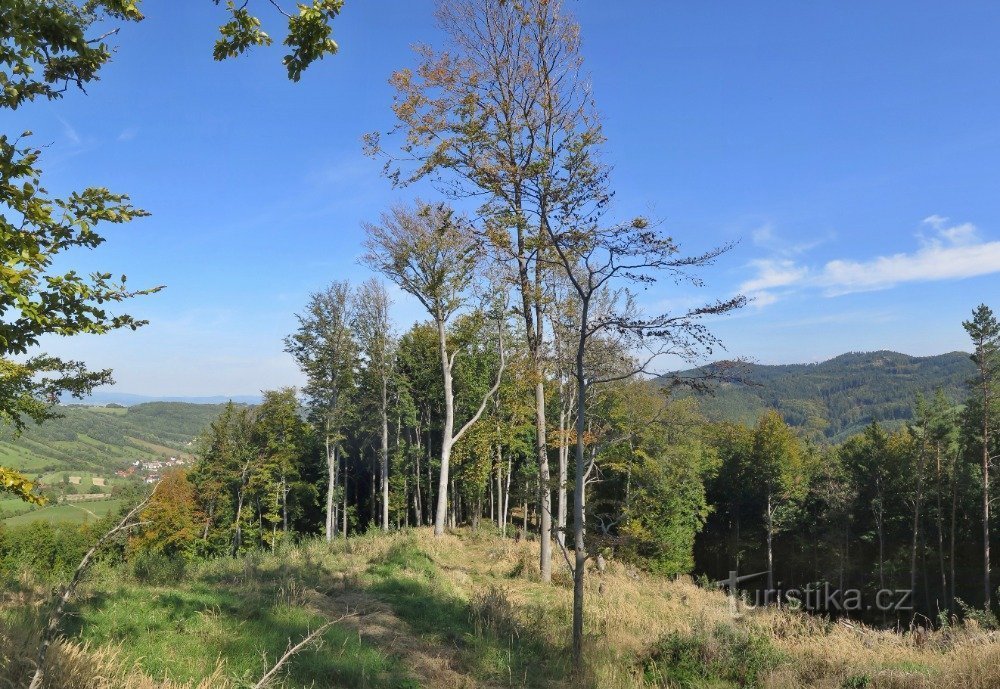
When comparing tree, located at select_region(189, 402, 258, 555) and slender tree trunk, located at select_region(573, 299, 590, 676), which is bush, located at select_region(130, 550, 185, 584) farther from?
tree, located at select_region(189, 402, 258, 555)

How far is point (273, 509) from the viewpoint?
32406mm

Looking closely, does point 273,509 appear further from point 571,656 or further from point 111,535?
point 111,535

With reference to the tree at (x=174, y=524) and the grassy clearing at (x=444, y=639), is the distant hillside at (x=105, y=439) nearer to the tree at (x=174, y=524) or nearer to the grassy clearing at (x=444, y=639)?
the tree at (x=174, y=524)

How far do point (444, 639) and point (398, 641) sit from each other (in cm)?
80

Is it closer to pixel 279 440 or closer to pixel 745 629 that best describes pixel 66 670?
pixel 745 629

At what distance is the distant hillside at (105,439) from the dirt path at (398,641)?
250 ft

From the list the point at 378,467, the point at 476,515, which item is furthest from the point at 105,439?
the point at 476,515

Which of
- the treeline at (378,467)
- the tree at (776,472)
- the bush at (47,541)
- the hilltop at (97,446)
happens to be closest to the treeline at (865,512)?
the tree at (776,472)

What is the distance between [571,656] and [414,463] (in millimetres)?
26559

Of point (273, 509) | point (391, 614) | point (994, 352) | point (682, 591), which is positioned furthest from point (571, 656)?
point (273, 509)

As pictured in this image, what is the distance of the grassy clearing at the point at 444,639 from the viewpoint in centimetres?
605

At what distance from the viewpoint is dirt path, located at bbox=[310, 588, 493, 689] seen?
21.4 feet

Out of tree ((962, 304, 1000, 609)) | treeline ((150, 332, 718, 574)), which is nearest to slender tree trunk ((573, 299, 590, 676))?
treeline ((150, 332, 718, 574))

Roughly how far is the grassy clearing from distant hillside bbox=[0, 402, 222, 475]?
75395mm
